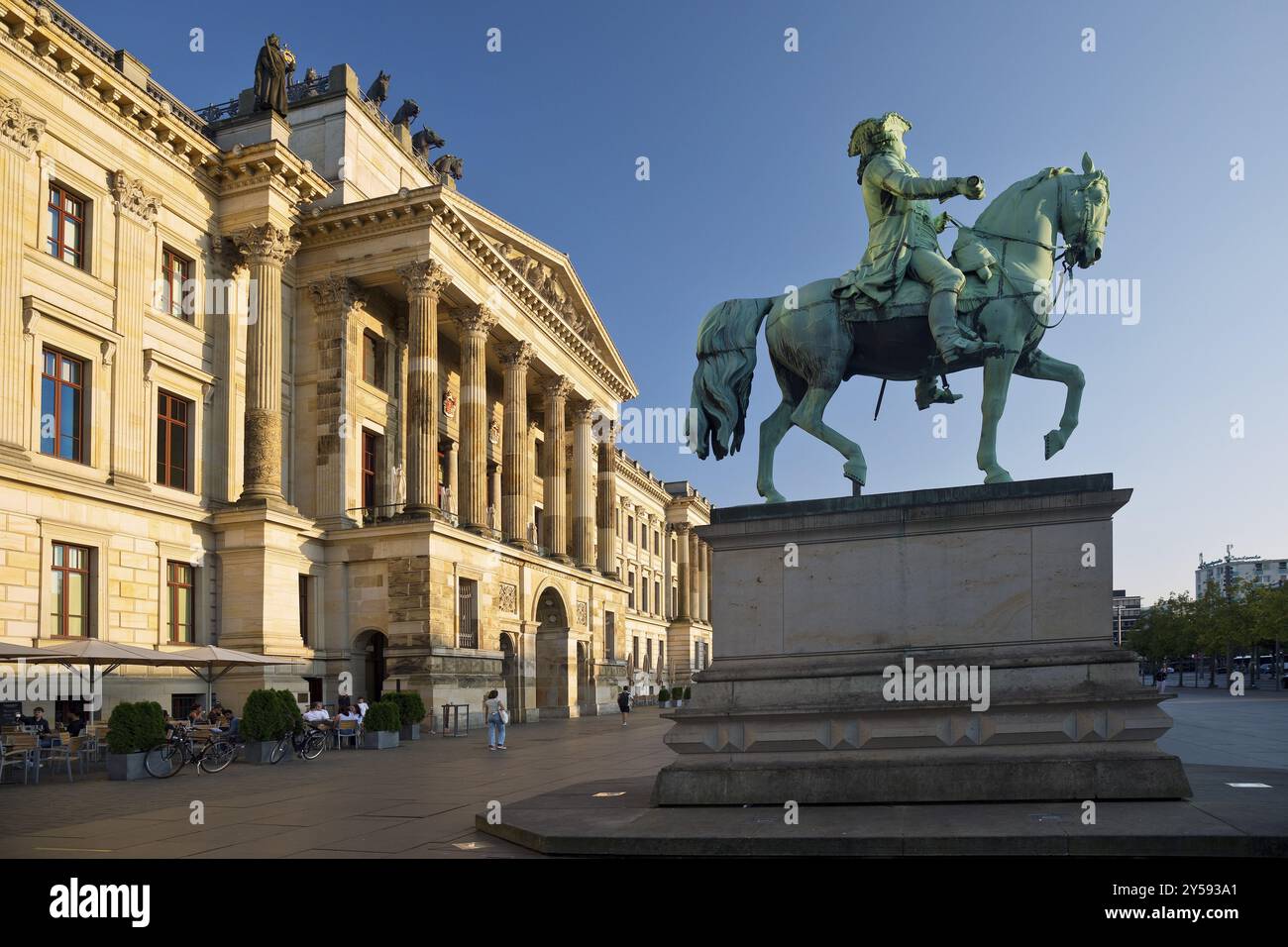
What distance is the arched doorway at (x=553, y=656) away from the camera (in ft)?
167

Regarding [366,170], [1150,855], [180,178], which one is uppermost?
[366,170]

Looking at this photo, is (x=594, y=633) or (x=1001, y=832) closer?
(x=1001, y=832)

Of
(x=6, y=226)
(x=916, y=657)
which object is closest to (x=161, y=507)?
(x=6, y=226)

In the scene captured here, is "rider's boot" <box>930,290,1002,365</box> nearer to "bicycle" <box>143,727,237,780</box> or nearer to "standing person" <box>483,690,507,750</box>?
"bicycle" <box>143,727,237,780</box>

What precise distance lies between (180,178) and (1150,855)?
3510 cm

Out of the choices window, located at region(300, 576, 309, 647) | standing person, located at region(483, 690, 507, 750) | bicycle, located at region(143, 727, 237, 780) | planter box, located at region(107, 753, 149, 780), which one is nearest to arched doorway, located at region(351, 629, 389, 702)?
window, located at region(300, 576, 309, 647)

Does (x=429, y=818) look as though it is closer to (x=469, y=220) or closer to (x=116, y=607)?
(x=116, y=607)

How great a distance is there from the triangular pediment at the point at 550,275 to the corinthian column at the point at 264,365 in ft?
26.8

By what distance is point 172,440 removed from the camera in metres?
33.9

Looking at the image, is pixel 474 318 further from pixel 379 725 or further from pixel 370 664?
pixel 379 725

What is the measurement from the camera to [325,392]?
39875 millimetres

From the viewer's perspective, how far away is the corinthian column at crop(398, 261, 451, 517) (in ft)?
132

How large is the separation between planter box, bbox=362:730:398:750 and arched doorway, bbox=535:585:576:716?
21345mm

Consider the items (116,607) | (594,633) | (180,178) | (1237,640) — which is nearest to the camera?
(116,607)
